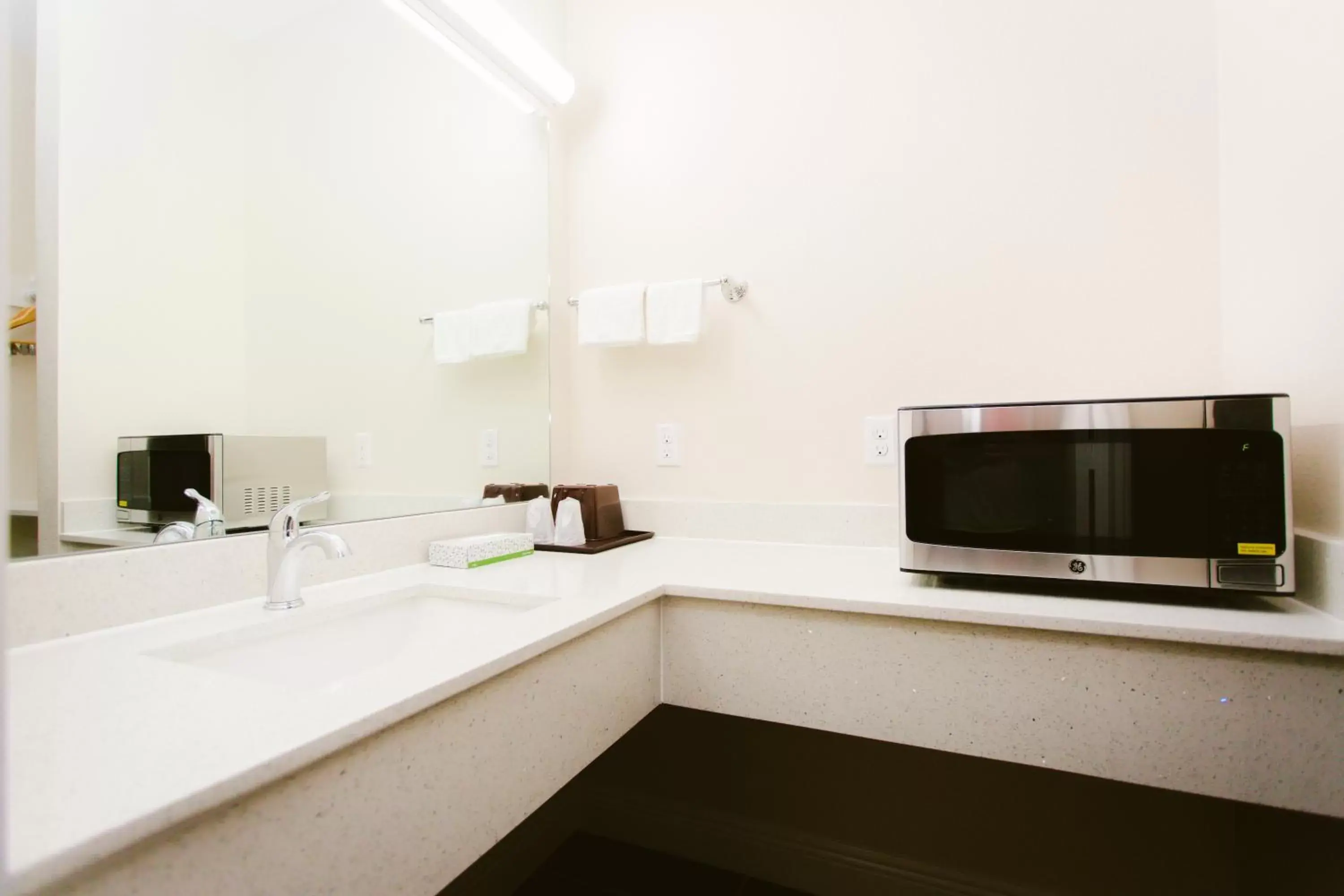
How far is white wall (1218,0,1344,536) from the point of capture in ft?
2.81

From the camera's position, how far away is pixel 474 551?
4.15 ft

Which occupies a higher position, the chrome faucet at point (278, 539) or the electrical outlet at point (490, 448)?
the electrical outlet at point (490, 448)

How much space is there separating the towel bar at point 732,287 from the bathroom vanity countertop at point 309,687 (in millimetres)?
671

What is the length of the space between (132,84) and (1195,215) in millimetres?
1834

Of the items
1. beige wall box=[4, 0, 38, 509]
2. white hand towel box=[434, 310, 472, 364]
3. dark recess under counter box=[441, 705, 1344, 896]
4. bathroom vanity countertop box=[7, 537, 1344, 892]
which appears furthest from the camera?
white hand towel box=[434, 310, 472, 364]

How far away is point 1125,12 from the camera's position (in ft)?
4.09

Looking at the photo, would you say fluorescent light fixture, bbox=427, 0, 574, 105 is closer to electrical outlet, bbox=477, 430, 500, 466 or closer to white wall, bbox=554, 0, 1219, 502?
white wall, bbox=554, 0, 1219, 502

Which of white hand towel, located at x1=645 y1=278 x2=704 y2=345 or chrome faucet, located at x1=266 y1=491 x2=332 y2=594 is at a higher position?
white hand towel, located at x1=645 y1=278 x2=704 y2=345

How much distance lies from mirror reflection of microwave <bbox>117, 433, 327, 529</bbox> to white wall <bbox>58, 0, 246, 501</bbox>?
0.06 ft

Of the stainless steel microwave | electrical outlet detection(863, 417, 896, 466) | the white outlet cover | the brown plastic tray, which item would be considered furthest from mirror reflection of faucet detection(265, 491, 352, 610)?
electrical outlet detection(863, 417, 896, 466)

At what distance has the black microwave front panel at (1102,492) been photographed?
0.87 metres

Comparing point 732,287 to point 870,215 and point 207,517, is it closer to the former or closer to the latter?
point 870,215

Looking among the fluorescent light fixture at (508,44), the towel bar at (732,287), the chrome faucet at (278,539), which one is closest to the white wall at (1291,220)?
the towel bar at (732,287)

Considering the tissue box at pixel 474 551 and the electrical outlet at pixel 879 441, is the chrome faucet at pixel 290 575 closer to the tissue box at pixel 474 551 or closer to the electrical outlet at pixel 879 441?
the tissue box at pixel 474 551
